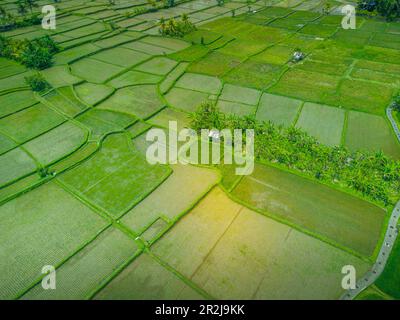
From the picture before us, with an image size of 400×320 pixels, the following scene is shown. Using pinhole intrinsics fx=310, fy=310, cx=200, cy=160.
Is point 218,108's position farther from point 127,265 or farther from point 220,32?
point 220,32

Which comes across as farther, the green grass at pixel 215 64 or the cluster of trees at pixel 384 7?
the cluster of trees at pixel 384 7

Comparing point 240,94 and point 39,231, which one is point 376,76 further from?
point 39,231

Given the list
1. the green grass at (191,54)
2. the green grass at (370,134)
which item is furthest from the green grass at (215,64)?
the green grass at (370,134)

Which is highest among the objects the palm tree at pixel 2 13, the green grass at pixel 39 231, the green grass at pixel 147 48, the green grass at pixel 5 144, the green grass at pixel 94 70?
the palm tree at pixel 2 13

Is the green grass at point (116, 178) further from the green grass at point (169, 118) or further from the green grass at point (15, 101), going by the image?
the green grass at point (15, 101)

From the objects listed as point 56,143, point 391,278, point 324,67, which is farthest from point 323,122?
point 56,143

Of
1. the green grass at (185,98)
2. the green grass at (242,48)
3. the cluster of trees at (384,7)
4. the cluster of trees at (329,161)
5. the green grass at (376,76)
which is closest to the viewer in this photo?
the cluster of trees at (329,161)
